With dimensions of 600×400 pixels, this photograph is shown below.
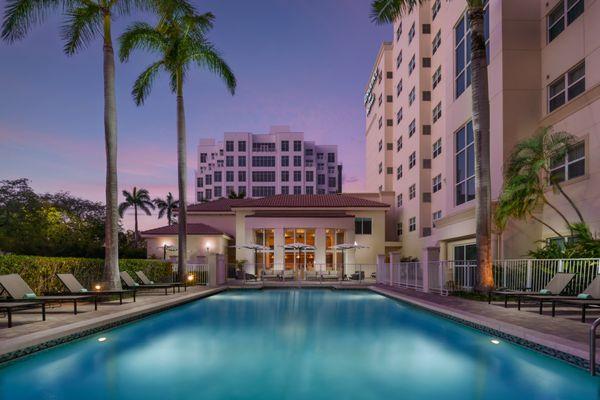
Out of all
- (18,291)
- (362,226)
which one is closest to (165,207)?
(362,226)

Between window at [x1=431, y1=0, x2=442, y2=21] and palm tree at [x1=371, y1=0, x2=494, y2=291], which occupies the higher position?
window at [x1=431, y1=0, x2=442, y2=21]

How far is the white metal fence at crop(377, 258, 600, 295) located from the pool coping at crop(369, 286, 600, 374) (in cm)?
379

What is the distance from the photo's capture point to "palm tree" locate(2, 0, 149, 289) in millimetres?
14758

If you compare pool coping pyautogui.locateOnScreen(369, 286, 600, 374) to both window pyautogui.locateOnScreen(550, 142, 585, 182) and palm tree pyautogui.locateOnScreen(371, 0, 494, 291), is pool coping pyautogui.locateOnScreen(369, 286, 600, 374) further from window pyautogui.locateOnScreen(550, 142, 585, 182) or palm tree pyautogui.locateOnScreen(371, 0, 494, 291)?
window pyautogui.locateOnScreen(550, 142, 585, 182)

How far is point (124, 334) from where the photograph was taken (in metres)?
10.0

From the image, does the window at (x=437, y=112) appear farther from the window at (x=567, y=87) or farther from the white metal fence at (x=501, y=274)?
the white metal fence at (x=501, y=274)

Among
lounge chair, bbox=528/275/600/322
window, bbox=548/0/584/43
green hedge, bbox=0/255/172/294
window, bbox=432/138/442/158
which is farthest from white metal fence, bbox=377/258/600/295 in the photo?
green hedge, bbox=0/255/172/294

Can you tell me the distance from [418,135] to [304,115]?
48374mm

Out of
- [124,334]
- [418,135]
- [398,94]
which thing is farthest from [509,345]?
[398,94]

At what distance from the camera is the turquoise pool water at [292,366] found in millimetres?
5992

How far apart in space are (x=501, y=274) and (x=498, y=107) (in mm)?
7536

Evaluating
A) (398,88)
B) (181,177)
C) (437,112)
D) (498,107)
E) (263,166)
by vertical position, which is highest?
(398,88)

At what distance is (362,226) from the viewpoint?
35.7 m

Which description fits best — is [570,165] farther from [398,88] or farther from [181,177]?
[398,88]
